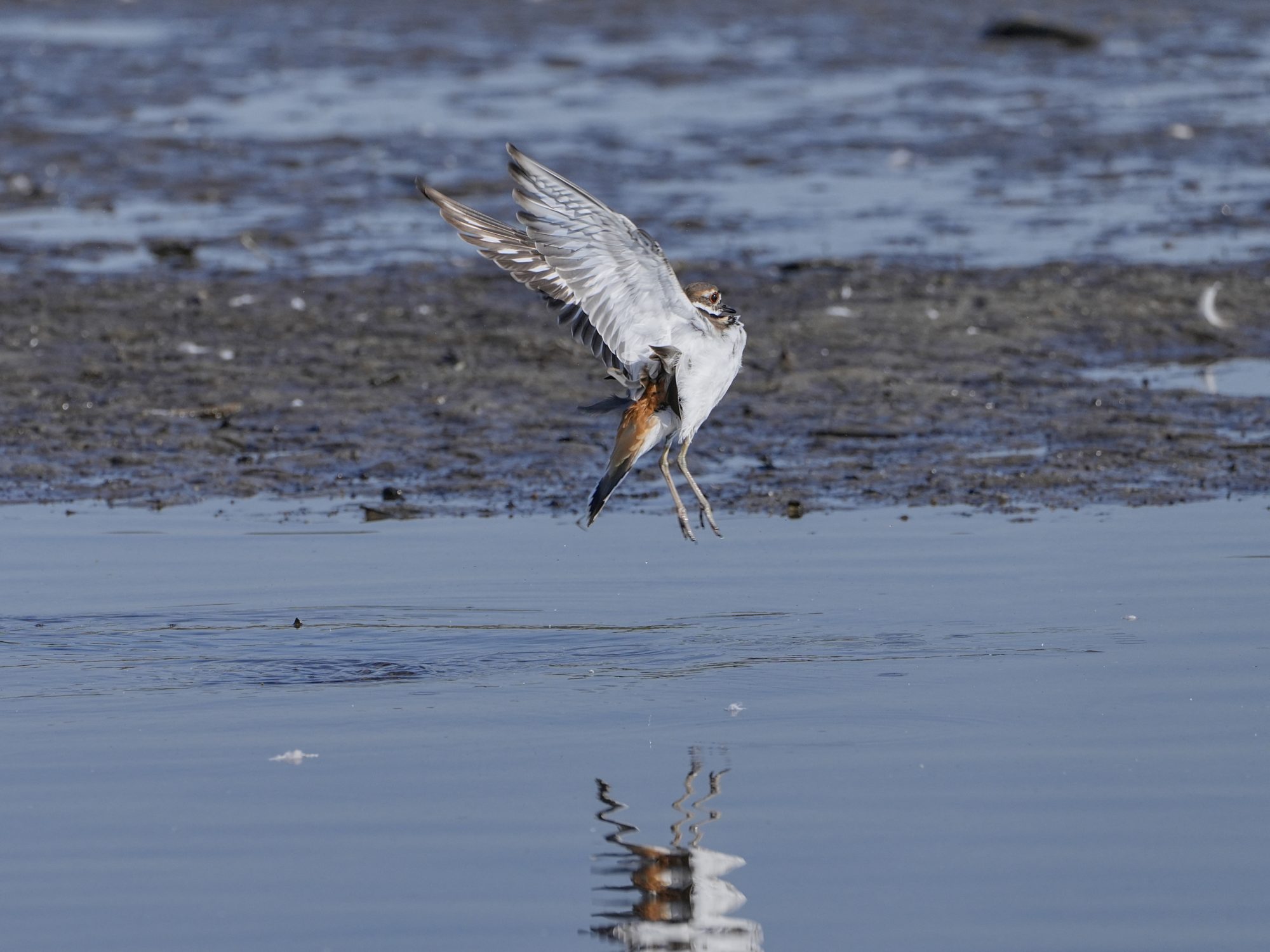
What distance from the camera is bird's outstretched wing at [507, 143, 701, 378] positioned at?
6.84 metres

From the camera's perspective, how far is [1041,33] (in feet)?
90.3

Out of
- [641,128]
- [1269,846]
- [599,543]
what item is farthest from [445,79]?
[1269,846]

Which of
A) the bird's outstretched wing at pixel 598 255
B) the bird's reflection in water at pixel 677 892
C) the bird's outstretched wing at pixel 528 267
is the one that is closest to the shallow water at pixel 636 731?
the bird's reflection in water at pixel 677 892

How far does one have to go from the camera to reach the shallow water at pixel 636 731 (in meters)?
4.80

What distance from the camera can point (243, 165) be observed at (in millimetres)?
18656

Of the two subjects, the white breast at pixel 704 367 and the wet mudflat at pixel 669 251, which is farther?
the wet mudflat at pixel 669 251

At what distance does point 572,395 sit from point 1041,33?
18367 mm

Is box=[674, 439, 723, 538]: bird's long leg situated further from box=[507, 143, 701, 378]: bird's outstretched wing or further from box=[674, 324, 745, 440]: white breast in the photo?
box=[507, 143, 701, 378]: bird's outstretched wing

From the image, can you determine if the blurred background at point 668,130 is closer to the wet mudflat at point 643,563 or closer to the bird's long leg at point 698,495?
the wet mudflat at point 643,563

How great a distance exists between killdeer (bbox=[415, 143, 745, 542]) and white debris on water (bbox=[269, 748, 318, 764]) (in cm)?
166

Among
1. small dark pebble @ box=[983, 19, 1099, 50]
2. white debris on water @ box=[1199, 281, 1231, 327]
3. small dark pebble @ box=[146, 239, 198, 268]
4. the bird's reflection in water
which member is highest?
small dark pebble @ box=[983, 19, 1099, 50]

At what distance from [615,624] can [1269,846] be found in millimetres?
2688

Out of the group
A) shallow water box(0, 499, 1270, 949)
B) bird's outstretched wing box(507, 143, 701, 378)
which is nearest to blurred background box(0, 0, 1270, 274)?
shallow water box(0, 499, 1270, 949)

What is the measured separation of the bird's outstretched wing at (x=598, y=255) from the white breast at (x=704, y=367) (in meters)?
0.17
